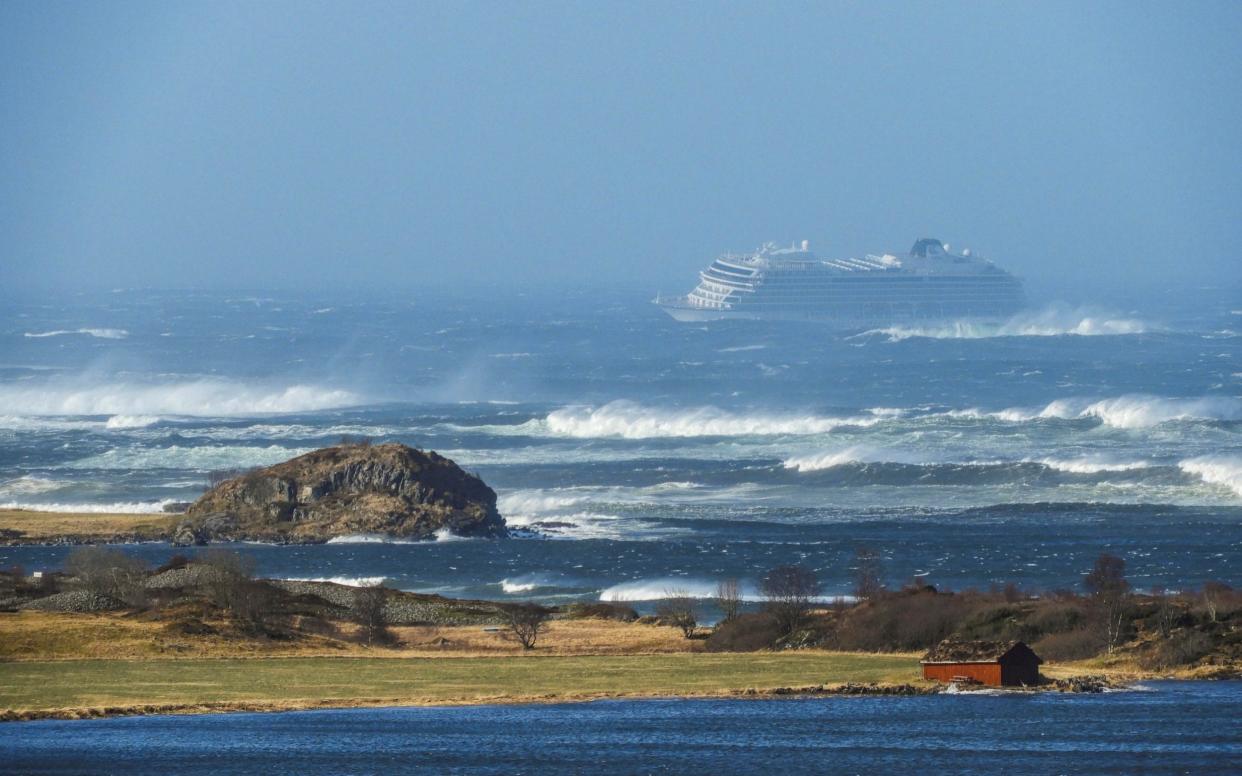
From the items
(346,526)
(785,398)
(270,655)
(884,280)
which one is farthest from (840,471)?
(884,280)

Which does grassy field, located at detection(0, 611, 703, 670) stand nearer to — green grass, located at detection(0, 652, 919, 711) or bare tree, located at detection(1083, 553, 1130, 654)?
green grass, located at detection(0, 652, 919, 711)

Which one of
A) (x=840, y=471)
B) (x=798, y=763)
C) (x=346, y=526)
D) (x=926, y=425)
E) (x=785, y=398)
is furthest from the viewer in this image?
(x=785, y=398)

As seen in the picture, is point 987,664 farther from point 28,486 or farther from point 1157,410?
point 1157,410

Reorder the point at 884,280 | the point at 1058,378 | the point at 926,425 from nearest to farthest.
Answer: the point at 926,425 < the point at 1058,378 < the point at 884,280

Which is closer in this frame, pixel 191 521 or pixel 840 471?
pixel 191 521

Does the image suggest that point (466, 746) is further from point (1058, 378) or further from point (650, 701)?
point (1058, 378)

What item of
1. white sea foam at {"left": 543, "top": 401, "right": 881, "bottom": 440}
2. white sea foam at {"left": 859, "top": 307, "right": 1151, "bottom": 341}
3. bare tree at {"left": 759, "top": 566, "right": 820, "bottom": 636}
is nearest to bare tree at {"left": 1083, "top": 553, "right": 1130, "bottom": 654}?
bare tree at {"left": 759, "top": 566, "right": 820, "bottom": 636}

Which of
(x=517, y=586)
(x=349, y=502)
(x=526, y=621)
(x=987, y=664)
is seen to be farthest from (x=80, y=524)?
(x=987, y=664)
